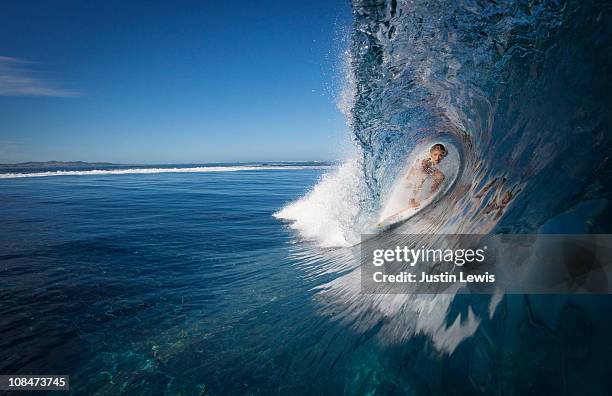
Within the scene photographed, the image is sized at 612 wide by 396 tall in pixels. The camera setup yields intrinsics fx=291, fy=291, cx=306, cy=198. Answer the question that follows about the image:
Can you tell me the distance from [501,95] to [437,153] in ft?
7.47

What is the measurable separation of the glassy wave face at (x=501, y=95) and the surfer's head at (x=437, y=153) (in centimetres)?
42

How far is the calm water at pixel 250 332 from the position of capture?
207cm

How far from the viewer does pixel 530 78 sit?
3.35 meters

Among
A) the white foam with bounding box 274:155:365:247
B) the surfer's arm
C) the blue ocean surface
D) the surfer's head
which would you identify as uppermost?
the surfer's head

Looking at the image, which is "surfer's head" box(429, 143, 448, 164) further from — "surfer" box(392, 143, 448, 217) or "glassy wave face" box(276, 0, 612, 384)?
"glassy wave face" box(276, 0, 612, 384)

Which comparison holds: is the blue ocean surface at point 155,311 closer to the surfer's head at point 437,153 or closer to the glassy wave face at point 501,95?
the glassy wave face at point 501,95

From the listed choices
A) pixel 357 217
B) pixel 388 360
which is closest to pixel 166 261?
pixel 357 217

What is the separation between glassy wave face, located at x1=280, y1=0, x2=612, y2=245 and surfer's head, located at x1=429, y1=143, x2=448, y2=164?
0.42 meters

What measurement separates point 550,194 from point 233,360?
352 centimetres

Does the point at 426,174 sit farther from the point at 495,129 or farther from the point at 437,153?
the point at 495,129

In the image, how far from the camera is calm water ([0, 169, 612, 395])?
2074 millimetres

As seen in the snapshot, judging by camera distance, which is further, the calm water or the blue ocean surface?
the blue ocean surface

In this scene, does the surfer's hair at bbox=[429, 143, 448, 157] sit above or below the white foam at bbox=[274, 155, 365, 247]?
above

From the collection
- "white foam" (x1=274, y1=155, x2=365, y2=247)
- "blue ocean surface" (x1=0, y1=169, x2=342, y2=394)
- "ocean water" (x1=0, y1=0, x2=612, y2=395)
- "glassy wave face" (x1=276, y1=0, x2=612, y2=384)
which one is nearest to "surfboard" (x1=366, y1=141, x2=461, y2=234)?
"ocean water" (x1=0, y1=0, x2=612, y2=395)
